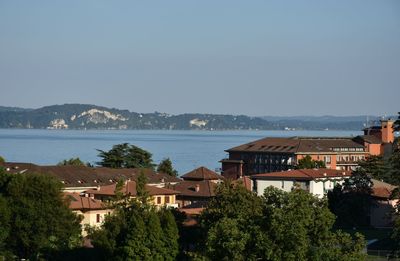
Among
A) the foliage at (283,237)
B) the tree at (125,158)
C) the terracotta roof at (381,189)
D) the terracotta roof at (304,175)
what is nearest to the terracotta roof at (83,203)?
the foliage at (283,237)

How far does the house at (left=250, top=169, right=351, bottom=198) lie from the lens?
65.7m

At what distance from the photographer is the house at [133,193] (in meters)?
54.2

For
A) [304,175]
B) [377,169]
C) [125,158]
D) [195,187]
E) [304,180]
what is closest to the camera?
[195,187]

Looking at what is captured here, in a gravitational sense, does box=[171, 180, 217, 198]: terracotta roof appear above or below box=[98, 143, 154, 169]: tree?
below

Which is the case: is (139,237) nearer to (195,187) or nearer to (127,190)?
(127,190)

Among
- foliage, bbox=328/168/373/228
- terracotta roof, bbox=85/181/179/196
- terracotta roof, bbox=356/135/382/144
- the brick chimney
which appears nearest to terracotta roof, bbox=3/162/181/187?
terracotta roof, bbox=85/181/179/196

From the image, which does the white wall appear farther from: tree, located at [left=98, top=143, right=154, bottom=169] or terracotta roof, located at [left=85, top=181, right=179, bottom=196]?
tree, located at [left=98, top=143, right=154, bottom=169]

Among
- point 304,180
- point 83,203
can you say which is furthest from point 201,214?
point 304,180

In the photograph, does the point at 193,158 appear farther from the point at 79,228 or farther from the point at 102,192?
the point at 79,228

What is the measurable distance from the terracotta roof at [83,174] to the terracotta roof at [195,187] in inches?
85.3

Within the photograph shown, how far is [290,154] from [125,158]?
1967 centimetres

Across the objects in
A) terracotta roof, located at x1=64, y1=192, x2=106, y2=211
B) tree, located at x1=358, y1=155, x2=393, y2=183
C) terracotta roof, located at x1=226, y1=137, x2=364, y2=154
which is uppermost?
terracotta roof, located at x1=226, y1=137, x2=364, y2=154

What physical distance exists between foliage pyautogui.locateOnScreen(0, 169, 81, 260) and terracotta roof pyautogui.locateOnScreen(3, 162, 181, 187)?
600 inches

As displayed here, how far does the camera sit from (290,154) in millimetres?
95188
